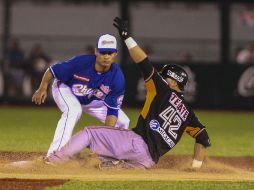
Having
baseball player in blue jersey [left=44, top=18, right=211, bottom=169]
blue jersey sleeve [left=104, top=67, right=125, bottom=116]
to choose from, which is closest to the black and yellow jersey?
baseball player in blue jersey [left=44, top=18, right=211, bottom=169]

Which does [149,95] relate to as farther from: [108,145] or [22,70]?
[22,70]

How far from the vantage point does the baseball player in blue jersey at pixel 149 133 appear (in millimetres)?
7973

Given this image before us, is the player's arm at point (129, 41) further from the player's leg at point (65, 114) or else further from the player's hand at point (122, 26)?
the player's leg at point (65, 114)

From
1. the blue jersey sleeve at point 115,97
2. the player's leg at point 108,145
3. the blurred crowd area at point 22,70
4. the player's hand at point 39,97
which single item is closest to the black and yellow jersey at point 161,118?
the player's leg at point 108,145

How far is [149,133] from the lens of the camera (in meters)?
8.13

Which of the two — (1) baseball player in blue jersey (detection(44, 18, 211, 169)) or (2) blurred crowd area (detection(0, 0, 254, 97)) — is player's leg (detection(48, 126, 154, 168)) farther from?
(2) blurred crowd area (detection(0, 0, 254, 97))

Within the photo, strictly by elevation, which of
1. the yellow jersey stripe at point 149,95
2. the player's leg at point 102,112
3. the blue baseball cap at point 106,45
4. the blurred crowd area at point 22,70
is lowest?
the blurred crowd area at point 22,70

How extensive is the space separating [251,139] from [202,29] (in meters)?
11.0

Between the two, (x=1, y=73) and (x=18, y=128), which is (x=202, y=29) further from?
(x=18, y=128)

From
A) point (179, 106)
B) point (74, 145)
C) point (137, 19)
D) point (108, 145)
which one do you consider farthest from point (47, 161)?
point (137, 19)

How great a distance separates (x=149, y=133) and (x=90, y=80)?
1.07 metres

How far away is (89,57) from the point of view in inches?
342

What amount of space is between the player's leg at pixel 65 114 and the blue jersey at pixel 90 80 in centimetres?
11

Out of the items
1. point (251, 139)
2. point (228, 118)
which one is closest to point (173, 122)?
point (251, 139)
